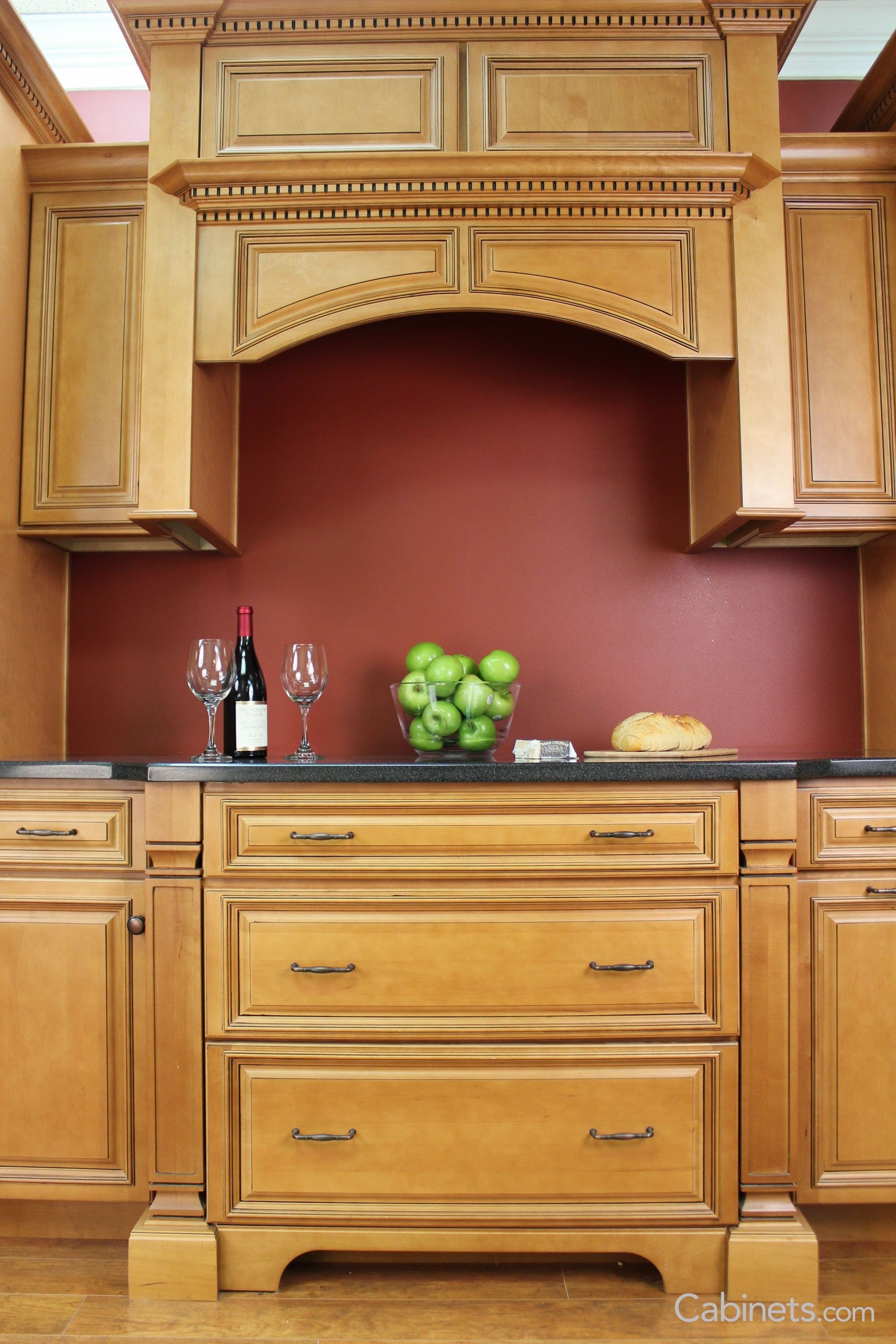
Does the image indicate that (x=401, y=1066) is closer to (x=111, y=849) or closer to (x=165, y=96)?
(x=111, y=849)

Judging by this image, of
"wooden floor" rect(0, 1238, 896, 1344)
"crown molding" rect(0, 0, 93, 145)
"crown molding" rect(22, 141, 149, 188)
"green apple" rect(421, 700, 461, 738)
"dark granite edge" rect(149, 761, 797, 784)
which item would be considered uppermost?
"crown molding" rect(0, 0, 93, 145)

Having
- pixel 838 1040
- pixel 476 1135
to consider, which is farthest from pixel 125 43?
pixel 838 1040

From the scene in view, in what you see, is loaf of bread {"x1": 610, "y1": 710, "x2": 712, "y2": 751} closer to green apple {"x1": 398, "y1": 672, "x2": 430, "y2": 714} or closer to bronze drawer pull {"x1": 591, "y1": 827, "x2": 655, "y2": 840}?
bronze drawer pull {"x1": 591, "y1": 827, "x2": 655, "y2": 840}

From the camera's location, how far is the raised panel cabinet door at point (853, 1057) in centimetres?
173

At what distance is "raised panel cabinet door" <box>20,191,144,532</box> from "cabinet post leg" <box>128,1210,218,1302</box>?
1.46 metres

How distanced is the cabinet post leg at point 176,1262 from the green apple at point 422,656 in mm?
1160

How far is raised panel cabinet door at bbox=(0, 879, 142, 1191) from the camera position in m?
1.75

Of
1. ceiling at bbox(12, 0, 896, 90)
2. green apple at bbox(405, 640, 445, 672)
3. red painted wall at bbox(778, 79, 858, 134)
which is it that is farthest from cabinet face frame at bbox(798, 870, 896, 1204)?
ceiling at bbox(12, 0, 896, 90)

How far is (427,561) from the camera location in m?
2.43

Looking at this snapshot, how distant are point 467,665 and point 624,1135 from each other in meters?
0.98

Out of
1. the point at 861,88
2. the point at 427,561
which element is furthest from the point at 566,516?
the point at 861,88

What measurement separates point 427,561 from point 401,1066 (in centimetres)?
124

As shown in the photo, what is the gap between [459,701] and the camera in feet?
6.63

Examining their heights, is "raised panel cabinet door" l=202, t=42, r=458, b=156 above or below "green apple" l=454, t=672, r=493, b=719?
above
